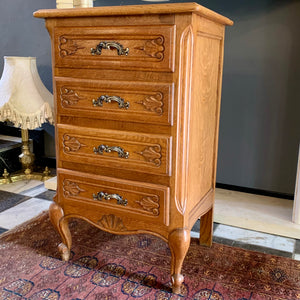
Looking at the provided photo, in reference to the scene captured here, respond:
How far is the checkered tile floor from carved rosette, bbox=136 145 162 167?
64 centimetres

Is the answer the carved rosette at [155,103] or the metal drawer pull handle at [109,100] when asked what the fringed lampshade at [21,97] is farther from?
the carved rosette at [155,103]

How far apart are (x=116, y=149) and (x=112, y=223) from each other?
10.6 inches

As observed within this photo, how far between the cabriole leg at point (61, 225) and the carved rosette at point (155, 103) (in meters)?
0.53

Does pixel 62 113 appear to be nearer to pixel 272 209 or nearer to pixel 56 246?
pixel 56 246

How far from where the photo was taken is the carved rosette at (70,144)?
1291 millimetres

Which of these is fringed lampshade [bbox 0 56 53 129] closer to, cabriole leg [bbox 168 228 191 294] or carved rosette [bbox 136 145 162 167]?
carved rosette [bbox 136 145 162 167]

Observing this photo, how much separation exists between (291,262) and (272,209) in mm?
424

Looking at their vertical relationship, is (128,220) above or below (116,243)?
above

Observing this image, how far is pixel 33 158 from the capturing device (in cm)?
240

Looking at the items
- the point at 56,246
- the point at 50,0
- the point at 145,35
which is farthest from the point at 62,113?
the point at 50,0

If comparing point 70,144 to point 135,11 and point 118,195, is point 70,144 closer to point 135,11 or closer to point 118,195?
point 118,195

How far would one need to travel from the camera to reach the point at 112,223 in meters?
1.30

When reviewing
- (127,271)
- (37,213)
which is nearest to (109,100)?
(127,271)

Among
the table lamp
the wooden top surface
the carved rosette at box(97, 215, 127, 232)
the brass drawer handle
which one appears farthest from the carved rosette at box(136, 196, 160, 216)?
the table lamp
